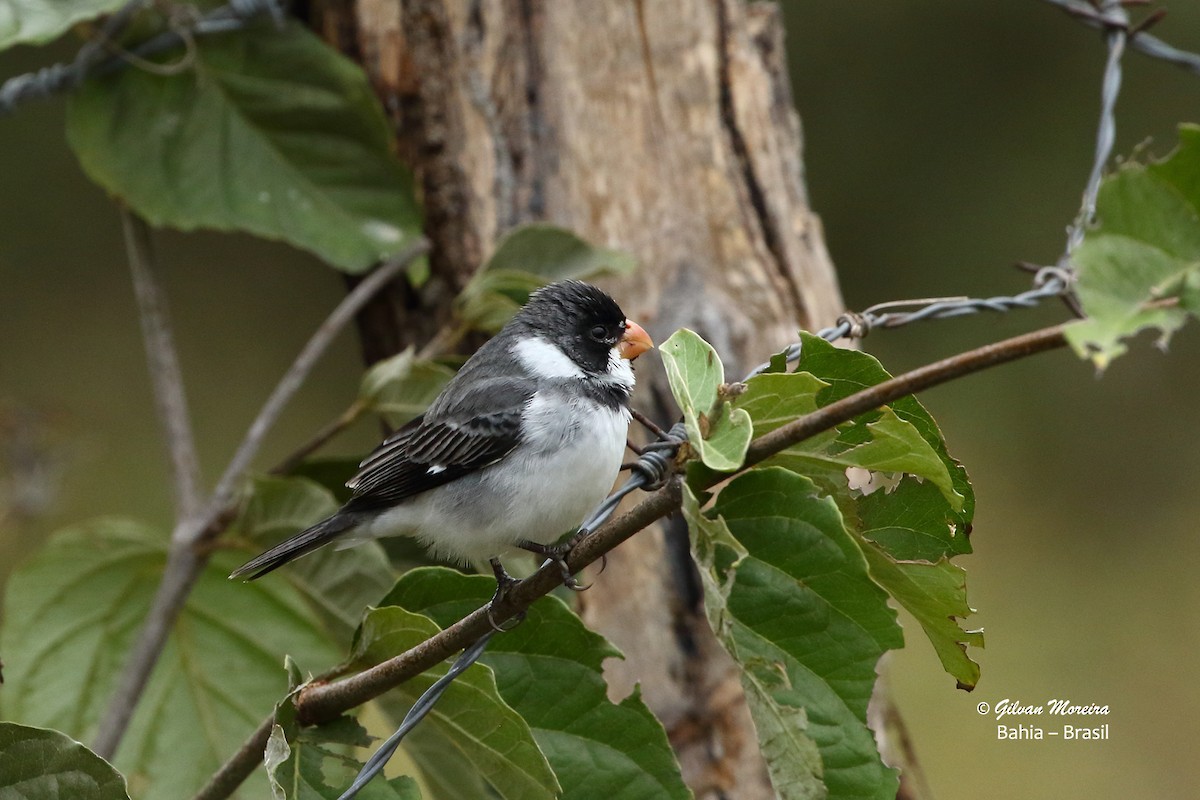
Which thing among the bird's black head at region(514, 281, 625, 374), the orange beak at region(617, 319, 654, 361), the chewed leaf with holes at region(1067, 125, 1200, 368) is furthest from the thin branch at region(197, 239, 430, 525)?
the chewed leaf with holes at region(1067, 125, 1200, 368)

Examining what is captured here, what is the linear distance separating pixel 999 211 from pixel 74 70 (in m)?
4.43

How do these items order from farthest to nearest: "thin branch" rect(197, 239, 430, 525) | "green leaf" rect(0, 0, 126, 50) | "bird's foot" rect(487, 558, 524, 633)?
"thin branch" rect(197, 239, 430, 525), "green leaf" rect(0, 0, 126, 50), "bird's foot" rect(487, 558, 524, 633)

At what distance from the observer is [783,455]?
4.82 feet

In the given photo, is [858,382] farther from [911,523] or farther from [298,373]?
[298,373]

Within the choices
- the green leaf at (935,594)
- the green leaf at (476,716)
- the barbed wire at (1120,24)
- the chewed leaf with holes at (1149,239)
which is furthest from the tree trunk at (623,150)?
the chewed leaf with holes at (1149,239)

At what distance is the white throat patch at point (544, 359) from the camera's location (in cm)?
233

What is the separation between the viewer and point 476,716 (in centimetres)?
170

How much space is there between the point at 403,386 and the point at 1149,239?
6.00ft

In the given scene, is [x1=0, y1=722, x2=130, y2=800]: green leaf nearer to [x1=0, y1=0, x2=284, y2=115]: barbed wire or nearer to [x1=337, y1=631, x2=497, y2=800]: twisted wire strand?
[x1=337, y1=631, x2=497, y2=800]: twisted wire strand

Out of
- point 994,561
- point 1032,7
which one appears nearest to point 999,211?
point 1032,7

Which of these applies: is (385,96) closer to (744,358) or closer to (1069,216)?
(744,358)

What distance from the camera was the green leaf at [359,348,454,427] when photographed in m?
2.64

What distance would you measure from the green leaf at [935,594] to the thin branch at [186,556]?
180 centimetres

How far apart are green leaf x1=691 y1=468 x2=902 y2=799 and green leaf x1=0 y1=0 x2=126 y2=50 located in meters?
2.04
